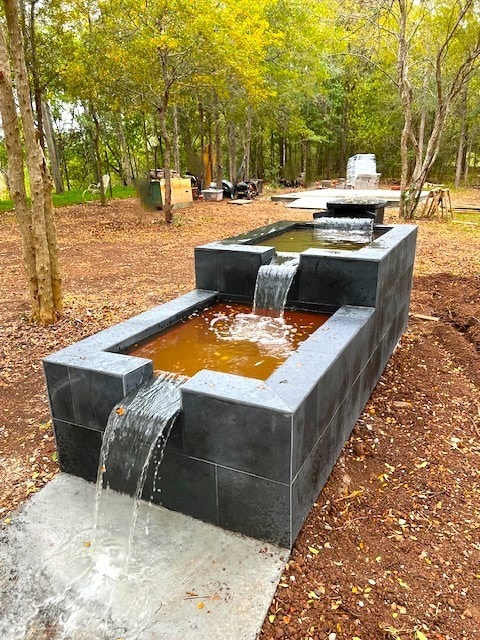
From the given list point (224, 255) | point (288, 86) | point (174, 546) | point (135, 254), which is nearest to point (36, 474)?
point (174, 546)

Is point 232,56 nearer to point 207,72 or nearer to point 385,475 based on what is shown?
point 207,72

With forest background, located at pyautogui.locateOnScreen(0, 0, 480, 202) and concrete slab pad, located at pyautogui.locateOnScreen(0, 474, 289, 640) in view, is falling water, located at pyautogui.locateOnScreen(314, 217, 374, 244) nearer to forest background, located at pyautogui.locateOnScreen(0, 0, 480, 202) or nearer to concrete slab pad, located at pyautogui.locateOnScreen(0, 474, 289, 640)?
concrete slab pad, located at pyautogui.locateOnScreen(0, 474, 289, 640)

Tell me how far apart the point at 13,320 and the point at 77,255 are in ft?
15.1

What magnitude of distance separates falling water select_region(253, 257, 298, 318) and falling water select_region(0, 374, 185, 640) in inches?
62.4

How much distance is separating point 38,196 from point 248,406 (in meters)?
4.08

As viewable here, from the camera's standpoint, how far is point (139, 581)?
2.45 meters

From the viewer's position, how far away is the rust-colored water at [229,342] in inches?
135

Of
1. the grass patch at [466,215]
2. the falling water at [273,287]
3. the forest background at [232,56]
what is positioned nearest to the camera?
the falling water at [273,287]

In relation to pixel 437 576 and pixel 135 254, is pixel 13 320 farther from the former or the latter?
pixel 437 576

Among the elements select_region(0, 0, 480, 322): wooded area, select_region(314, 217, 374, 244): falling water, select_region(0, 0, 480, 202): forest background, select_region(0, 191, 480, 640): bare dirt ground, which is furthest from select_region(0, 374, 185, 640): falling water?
select_region(0, 0, 480, 202): forest background

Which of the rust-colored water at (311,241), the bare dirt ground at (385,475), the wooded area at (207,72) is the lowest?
the bare dirt ground at (385,475)

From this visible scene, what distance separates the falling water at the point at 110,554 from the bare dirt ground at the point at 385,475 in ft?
1.84

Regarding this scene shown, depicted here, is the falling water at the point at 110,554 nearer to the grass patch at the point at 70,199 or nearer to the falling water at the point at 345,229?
the falling water at the point at 345,229

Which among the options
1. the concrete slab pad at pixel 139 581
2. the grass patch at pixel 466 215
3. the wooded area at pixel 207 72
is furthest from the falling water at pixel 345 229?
the grass patch at pixel 466 215
